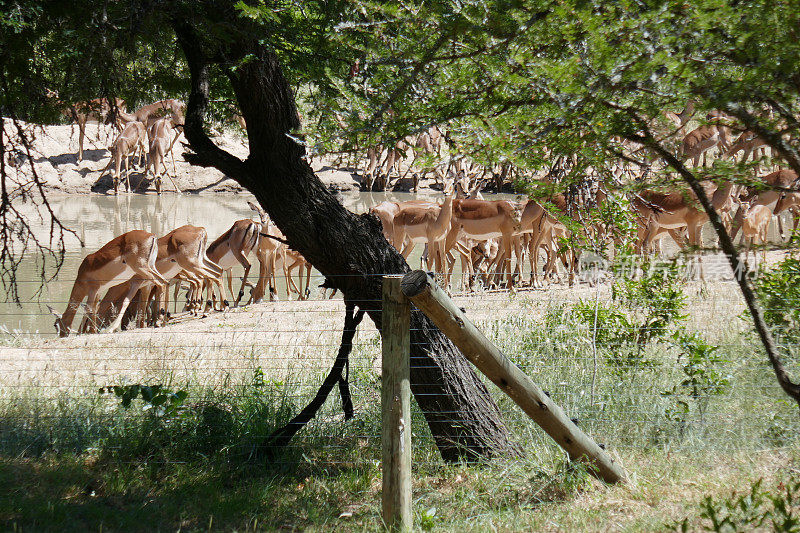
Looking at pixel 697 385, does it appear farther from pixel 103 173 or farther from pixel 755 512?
Answer: pixel 103 173

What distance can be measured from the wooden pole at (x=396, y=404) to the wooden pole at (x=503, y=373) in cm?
12

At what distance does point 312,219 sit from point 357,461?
5.97ft

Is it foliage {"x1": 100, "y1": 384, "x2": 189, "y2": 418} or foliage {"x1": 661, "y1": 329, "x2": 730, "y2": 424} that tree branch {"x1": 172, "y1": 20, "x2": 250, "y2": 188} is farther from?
foliage {"x1": 661, "y1": 329, "x2": 730, "y2": 424}

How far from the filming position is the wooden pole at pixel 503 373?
14.2 feet

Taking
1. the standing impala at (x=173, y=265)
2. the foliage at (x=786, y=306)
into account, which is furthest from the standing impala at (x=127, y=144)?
the foliage at (x=786, y=306)

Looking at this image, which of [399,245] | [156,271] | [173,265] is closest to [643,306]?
[156,271]

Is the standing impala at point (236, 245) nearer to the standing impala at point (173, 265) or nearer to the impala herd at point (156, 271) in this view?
the impala herd at point (156, 271)

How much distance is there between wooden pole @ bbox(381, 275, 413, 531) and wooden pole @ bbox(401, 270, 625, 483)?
0.38 feet

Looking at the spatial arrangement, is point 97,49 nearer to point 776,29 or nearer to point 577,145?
point 577,145

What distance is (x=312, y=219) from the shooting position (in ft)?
18.4

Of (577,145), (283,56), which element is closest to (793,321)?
(577,145)

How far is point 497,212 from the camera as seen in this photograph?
16.2 m

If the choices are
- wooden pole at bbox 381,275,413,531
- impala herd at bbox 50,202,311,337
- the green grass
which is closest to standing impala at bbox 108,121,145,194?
impala herd at bbox 50,202,311,337

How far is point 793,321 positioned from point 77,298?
10.5m
